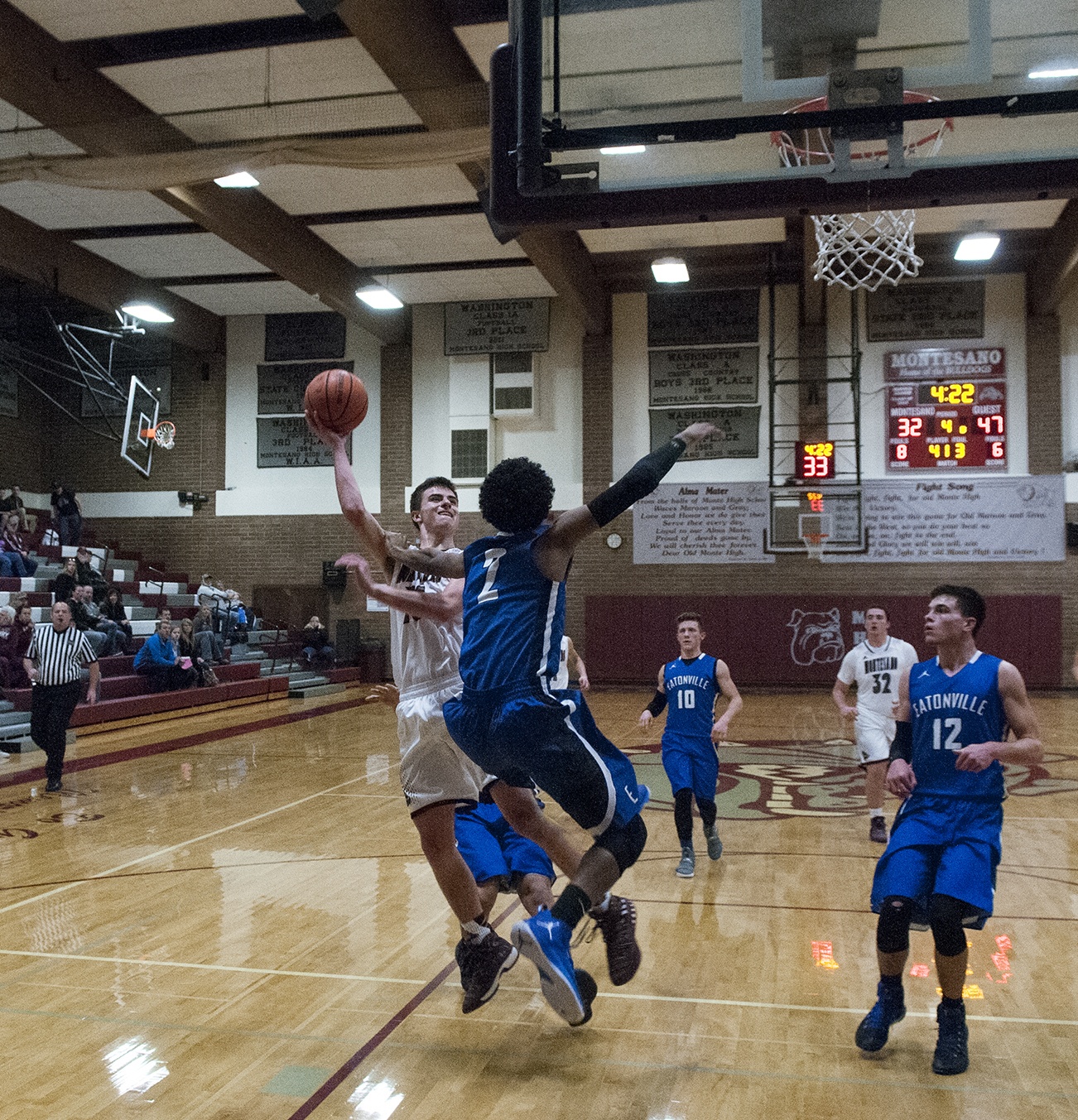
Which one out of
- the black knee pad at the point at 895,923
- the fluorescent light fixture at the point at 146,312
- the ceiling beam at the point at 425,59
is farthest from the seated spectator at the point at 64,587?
the black knee pad at the point at 895,923

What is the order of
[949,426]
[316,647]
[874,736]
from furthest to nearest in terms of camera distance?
1. [316,647]
2. [949,426]
3. [874,736]

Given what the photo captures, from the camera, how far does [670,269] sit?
17.3 meters

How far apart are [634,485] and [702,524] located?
1606cm

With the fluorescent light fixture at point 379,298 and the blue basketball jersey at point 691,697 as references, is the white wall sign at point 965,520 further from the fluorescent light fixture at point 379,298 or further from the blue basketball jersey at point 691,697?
the blue basketball jersey at point 691,697

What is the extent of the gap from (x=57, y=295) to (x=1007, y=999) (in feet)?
57.0

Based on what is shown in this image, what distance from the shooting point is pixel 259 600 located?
68.3 feet

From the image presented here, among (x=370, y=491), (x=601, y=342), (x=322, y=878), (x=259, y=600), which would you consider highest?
(x=601, y=342)

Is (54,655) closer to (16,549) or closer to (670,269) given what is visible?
(16,549)

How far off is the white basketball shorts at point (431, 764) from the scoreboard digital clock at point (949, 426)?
51.1 ft

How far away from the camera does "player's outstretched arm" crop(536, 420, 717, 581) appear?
10.2 feet

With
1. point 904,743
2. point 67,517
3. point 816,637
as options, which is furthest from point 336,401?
point 67,517

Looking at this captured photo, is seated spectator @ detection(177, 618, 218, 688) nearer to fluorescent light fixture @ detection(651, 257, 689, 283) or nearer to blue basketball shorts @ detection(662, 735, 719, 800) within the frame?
fluorescent light fixture @ detection(651, 257, 689, 283)

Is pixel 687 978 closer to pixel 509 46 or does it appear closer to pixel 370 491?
pixel 509 46

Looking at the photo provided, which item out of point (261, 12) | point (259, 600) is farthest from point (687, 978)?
point (259, 600)
